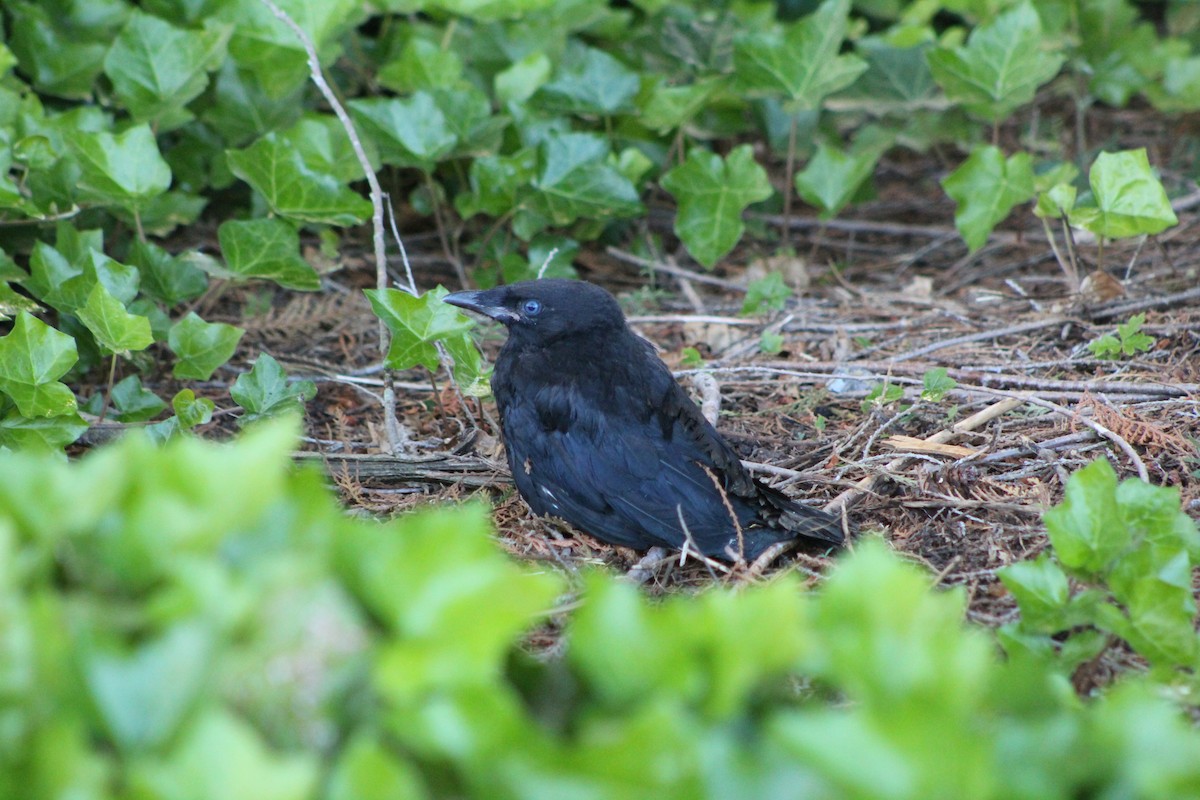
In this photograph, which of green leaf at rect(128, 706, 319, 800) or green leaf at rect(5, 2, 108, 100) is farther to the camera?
green leaf at rect(5, 2, 108, 100)

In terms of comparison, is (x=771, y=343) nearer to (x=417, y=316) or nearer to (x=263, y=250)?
(x=417, y=316)

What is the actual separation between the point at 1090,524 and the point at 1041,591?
0.14 metres

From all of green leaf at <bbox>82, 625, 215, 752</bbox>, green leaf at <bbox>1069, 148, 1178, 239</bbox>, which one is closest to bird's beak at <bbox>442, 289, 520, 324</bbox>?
green leaf at <bbox>1069, 148, 1178, 239</bbox>

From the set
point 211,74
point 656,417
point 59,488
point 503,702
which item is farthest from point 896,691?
point 211,74

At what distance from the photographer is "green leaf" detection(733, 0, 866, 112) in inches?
175

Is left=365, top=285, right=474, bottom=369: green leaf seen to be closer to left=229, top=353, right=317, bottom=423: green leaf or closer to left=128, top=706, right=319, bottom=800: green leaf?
left=229, top=353, right=317, bottom=423: green leaf

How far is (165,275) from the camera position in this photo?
12.8ft

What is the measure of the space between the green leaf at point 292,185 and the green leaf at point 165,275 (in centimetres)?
36

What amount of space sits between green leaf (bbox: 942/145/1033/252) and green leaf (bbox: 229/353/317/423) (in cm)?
242

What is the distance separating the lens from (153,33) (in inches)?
157

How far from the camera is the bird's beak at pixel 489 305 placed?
3637 mm

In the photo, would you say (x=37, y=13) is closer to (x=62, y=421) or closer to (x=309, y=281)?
(x=309, y=281)

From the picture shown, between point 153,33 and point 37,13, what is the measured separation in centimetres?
61

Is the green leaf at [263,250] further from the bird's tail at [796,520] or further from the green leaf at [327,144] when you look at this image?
the bird's tail at [796,520]
